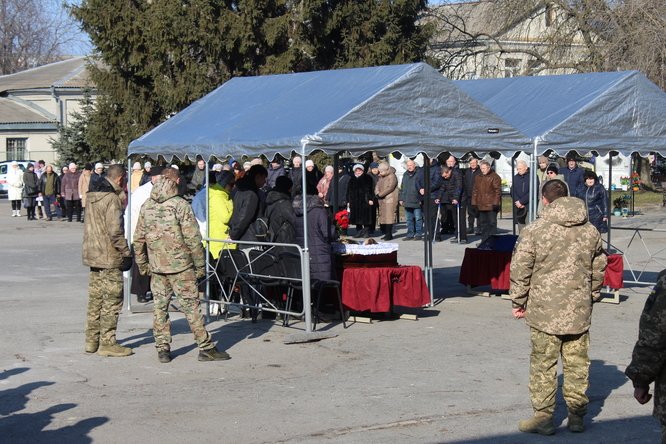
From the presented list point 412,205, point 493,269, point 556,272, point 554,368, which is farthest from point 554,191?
point 412,205

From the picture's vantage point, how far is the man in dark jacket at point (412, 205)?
2455 centimetres

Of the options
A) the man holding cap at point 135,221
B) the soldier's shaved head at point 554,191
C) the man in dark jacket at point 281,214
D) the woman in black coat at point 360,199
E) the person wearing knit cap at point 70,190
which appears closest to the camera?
the soldier's shaved head at point 554,191

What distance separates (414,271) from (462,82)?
5887 millimetres

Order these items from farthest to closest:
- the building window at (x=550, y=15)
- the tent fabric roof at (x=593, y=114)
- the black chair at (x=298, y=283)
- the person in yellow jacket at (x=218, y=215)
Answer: the building window at (x=550, y=15) < the tent fabric roof at (x=593, y=114) < the person in yellow jacket at (x=218, y=215) < the black chair at (x=298, y=283)

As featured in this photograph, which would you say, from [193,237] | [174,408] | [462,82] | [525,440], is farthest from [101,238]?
[462,82]

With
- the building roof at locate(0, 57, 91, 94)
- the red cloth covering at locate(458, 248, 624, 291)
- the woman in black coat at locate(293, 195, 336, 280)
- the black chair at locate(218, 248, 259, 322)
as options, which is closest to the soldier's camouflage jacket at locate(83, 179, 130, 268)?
the black chair at locate(218, 248, 259, 322)

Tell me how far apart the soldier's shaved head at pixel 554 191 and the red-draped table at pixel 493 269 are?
6490mm

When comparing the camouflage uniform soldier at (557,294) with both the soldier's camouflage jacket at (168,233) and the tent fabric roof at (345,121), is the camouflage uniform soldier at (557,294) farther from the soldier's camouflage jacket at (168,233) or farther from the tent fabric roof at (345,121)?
the tent fabric roof at (345,121)

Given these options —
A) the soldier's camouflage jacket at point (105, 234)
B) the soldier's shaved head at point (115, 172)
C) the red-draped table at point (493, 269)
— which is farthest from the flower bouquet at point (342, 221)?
the soldier's camouflage jacket at point (105, 234)

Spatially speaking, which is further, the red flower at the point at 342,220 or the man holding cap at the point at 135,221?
the red flower at the point at 342,220

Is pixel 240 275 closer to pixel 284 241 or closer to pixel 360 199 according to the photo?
pixel 284 241

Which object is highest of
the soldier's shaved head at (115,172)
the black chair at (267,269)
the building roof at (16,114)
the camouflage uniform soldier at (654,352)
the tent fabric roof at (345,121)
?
the building roof at (16,114)

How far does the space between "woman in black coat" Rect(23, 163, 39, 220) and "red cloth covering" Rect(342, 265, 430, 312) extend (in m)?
22.1

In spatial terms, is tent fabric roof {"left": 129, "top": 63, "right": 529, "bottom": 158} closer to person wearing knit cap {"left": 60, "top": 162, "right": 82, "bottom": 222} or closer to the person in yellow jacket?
the person in yellow jacket
